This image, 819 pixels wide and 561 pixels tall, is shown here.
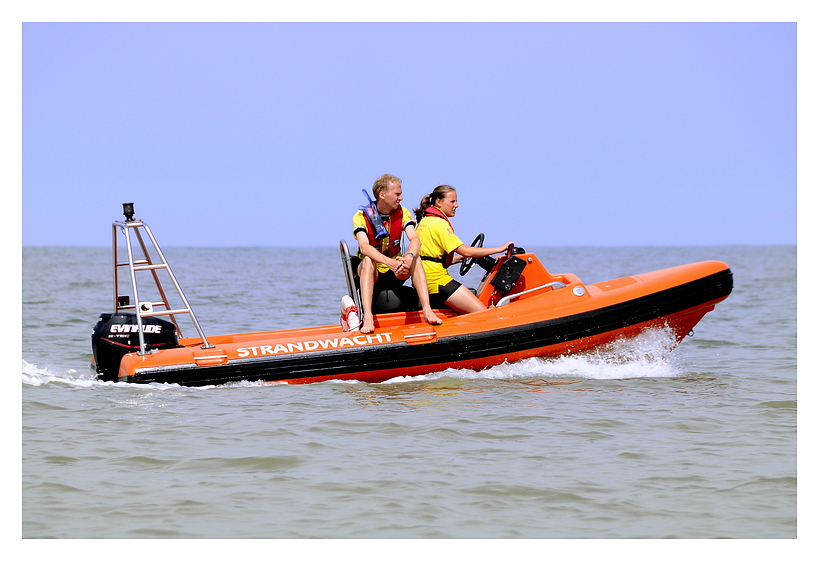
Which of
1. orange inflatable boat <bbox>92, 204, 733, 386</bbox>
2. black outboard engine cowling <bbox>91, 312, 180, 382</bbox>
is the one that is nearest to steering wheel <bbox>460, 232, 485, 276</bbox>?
orange inflatable boat <bbox>92, 204, 733, 386</bbox>

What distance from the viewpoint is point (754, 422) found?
5.12 m

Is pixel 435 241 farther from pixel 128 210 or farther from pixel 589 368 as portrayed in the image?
pixel 128 210

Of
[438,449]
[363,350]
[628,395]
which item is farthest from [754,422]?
[363,350]

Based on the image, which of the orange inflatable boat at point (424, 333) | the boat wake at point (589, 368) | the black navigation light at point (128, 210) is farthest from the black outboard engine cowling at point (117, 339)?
the black navigation light at point (128, 210)

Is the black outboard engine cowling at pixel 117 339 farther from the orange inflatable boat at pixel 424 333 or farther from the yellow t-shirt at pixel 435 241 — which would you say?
the yellow t-shirt at pixel 435 241

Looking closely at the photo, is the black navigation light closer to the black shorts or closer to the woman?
Result: the woman

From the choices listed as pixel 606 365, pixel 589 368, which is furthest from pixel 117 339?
pixel 606 365

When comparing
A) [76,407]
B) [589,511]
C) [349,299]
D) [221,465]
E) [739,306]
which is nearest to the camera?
[589,511]

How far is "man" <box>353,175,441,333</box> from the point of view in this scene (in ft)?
20.2

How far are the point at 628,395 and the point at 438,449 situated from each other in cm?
194

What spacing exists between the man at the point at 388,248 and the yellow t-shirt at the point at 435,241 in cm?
19

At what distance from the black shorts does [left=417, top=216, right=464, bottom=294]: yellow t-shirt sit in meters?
0.13

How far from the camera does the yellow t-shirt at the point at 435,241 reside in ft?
21.1

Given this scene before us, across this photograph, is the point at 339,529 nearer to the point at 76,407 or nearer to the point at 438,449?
the point at 438,449
